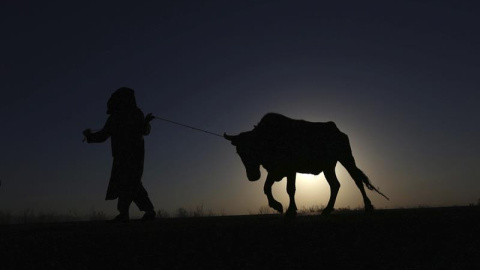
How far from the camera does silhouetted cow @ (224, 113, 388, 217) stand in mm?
11539

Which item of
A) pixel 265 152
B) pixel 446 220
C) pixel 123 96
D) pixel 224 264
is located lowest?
pixel 224 264

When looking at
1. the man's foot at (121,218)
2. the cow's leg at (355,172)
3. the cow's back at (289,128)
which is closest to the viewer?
the man's foot at (121,218)

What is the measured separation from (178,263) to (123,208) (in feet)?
13.1

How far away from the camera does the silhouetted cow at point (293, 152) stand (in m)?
11.5

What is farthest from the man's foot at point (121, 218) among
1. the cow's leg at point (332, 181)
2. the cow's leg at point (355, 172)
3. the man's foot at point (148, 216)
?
the cow's leg at point (355, 172)

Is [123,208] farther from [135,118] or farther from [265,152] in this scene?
[265,152]

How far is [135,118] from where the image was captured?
1134 cm

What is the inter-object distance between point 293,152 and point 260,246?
4.13 m

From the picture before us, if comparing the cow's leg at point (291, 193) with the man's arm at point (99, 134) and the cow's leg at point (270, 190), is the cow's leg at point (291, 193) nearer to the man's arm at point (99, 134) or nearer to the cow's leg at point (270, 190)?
the cow's leg at point (270, 190)

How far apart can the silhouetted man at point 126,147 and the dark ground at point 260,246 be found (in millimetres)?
2026

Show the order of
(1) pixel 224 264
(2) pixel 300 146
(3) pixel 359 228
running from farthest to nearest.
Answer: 1. (2) pixel 300 146
2. (3) pixel 359 228
3. (1) pixel 224 264

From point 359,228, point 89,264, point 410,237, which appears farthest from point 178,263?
point 410,237

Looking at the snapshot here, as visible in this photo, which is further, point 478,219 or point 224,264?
point 478,219

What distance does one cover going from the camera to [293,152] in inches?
453
